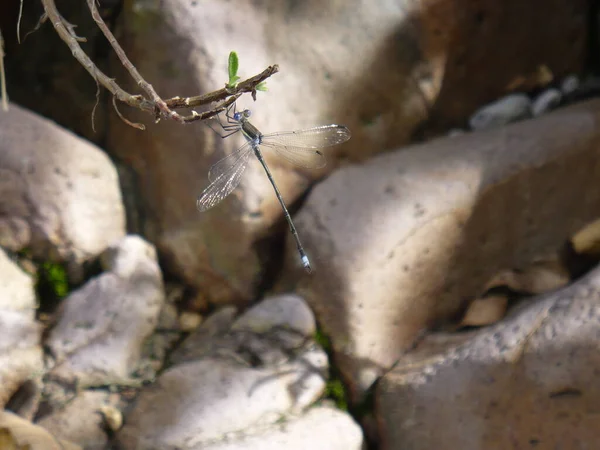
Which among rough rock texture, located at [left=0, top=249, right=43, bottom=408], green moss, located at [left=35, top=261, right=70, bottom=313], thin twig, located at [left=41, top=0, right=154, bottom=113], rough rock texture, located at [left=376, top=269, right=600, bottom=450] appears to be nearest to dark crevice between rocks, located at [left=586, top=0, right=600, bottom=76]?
rough rock texture, located at [left=376, top=269, right=600, bottom=450]

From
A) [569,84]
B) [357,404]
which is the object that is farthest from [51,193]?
[569,84]

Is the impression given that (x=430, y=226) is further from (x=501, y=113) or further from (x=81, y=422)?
(x=81, y=422)

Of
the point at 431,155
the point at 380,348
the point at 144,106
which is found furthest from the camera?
the point at 431,155

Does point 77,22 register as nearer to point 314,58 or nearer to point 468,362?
point 314,58

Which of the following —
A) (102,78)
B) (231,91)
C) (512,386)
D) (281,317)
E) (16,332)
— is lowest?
(512,386)

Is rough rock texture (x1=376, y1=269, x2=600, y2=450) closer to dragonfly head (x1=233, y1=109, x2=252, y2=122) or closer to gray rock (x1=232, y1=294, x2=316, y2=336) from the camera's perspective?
gray rock (x1=232, y1=294, x2=316, y2=336)

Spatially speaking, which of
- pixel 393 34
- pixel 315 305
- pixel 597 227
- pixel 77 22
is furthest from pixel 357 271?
pixel 77 22
